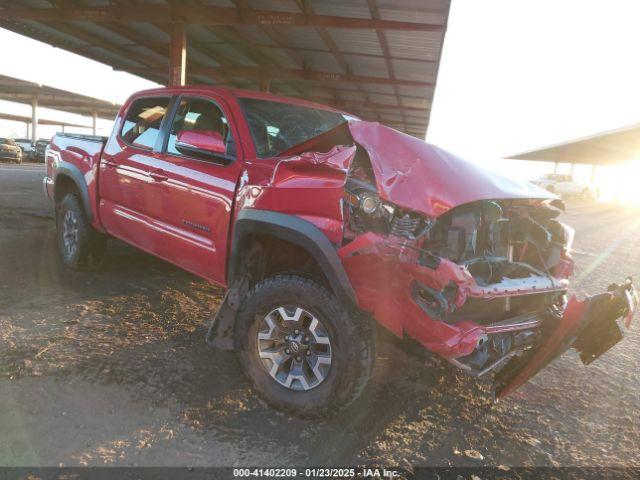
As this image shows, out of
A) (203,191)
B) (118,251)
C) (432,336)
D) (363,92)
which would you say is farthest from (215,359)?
(363,92)

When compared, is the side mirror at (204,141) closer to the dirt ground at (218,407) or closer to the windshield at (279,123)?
the windshield at (279,123)

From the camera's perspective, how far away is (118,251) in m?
6.04

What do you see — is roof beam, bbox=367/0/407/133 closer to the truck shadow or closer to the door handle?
the door handle

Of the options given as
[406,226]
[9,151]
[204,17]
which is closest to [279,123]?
[406,226]

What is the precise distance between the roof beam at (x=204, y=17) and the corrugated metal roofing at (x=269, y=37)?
23mm

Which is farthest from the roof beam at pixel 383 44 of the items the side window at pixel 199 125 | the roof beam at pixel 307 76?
the side window at pixel 199 125

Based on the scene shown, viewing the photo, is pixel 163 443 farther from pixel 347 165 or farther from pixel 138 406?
pixel 347 165

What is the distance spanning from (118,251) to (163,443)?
4.29 metres

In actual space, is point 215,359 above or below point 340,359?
below

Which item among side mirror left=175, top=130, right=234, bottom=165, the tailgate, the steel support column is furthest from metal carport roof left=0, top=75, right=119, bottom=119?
the tailgate

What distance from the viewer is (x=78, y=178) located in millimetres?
4559

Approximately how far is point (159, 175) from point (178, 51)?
33.6ft

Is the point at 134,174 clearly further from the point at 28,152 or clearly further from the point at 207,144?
the point at 28,152

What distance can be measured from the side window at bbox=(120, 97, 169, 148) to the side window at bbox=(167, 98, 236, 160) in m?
0.23
